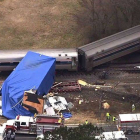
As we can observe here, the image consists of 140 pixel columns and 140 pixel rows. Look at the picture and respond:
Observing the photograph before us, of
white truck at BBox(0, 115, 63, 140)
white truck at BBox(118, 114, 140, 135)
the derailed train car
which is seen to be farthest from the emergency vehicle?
the derailed train car

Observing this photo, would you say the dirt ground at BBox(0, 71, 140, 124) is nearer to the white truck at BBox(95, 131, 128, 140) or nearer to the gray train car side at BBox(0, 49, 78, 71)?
the gray train car side at BBox(0, 49, 78, 71)

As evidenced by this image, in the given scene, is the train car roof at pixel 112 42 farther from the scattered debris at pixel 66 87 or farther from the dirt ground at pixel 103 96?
the scattered debris at pixel 66 87

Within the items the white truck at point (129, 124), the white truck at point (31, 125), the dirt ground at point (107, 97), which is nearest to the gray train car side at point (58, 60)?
the dirt ground at point (107, 97)

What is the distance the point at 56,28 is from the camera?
1906 inches

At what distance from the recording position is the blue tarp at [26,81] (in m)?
31.5

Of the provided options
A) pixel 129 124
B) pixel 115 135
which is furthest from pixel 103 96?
pixel 115 135

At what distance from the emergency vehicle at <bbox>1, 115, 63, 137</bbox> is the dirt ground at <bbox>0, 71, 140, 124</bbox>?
2.55m

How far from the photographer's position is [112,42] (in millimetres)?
38938

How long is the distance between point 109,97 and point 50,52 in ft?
27.1

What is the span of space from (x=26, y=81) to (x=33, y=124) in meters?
6.15

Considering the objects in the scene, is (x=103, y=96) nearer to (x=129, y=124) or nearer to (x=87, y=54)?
(x=87, y=54)

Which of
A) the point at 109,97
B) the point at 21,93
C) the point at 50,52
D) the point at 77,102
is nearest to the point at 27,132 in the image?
the point at 21,93

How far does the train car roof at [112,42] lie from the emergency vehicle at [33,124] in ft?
35.7

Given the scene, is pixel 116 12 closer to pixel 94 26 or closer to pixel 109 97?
pixel 94 26
